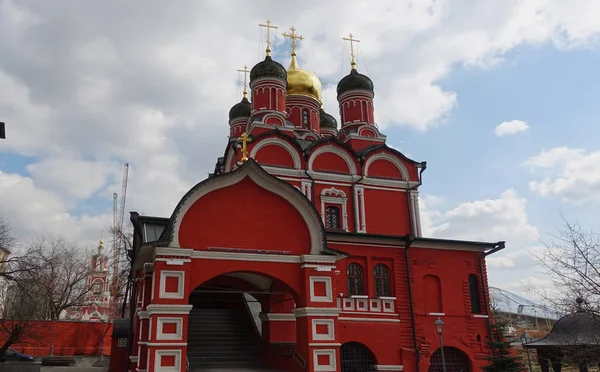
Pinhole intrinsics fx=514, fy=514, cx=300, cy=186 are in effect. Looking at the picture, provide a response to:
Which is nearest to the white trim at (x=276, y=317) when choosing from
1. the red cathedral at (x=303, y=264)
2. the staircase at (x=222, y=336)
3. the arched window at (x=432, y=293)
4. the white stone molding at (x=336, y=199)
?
the red cathedral at (x=303, y=264)

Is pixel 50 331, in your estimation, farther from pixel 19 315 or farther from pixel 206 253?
pixel 206 253

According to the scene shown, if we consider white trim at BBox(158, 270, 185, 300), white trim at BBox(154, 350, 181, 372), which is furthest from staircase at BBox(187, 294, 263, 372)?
white trim at BBox(158, 270, 185, 300)

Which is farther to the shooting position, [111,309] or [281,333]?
[111,309]

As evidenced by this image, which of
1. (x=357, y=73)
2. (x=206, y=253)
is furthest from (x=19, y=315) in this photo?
(x=357, y=73)

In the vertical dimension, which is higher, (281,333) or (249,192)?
(249,192)

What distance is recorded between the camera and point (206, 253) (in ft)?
37.2

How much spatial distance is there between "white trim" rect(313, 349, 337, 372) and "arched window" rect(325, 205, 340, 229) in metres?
10.1

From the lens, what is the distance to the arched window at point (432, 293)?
17.5 metres

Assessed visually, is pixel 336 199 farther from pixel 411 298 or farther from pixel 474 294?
pixel 474 294

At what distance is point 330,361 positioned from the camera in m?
11.6

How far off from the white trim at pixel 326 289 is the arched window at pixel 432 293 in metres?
6.63

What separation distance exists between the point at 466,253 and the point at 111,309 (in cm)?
2802

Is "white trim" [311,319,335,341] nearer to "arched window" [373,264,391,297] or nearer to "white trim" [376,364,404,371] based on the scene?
"white trim" [376,364,404,371]

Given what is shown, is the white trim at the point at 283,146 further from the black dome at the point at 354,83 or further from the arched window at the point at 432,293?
the arched window at the point at 432,293
